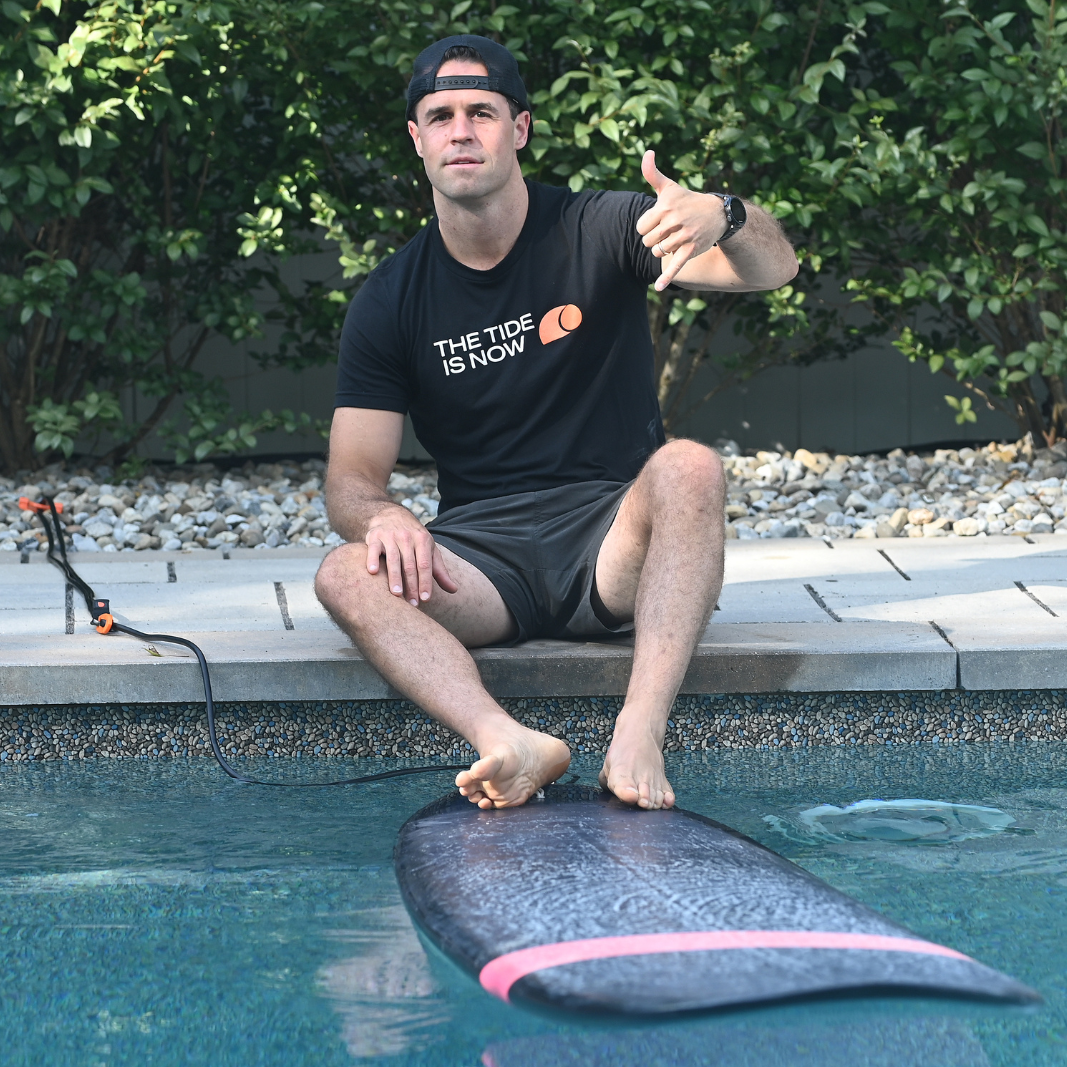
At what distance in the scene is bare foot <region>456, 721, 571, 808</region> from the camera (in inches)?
79.3

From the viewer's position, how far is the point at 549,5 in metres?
4.76

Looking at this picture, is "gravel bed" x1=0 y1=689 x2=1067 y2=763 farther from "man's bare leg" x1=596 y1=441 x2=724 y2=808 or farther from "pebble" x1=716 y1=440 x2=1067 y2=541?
"pebble" x1=716 y1=440 x2=1067 y2=541

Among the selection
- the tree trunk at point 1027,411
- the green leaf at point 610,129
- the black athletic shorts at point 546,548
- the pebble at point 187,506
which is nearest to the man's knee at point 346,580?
the black athletic shorts at point 546,548

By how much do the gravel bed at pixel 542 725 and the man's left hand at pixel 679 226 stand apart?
828 millimetres

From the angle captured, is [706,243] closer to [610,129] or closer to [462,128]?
[462,128]

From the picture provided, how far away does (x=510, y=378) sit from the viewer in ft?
8.64

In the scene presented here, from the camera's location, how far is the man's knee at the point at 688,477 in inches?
90.5

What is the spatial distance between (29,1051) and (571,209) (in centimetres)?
184

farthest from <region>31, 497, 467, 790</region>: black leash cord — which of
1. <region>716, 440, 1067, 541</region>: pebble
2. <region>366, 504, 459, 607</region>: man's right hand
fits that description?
<region>716, 440, 1067, 541</region>: pebble

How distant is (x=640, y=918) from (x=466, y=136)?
150 centimetres

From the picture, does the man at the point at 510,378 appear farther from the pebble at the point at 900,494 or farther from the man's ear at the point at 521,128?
the pebble at the point at 900,494

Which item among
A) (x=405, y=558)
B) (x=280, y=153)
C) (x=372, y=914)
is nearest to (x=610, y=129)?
(x=280, y=153)

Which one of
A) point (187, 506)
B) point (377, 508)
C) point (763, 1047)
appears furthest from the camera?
point (187, 506)

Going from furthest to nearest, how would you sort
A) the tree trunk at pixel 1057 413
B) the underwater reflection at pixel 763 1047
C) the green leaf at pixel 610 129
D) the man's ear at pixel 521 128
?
the tree trunk at pixel 1057 413
the green leaf at pixel 610 129
the man's ear at pixel 521 128
the underwater reflection at pixel 763 1047
